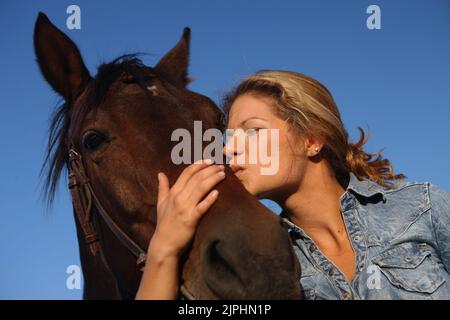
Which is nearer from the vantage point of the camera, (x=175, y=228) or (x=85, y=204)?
(x=175, y=228)

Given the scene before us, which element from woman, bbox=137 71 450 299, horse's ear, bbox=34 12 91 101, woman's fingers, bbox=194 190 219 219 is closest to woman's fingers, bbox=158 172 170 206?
woman, bbox=137 71 450 299

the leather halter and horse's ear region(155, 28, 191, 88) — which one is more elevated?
horse's ear region(155, 28, 191, 88)

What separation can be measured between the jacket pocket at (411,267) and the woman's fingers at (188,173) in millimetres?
1243

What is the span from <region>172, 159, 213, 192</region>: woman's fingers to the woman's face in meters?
0.66

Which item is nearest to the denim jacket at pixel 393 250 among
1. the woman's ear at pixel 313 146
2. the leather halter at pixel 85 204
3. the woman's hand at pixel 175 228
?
the woman's ear at pixel 313 146

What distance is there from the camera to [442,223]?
2850 millimetres

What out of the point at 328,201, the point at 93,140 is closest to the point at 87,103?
the point at 93,140

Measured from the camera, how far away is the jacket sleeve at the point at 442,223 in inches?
111

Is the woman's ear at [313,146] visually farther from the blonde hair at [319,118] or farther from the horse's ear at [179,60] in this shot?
the horse's ear at [179,60]

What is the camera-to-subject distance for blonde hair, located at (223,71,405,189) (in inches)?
127

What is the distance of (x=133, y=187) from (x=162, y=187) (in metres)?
0.35

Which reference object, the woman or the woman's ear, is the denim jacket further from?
the woman's ear

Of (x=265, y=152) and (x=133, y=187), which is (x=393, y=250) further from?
(x=133, y=187)
